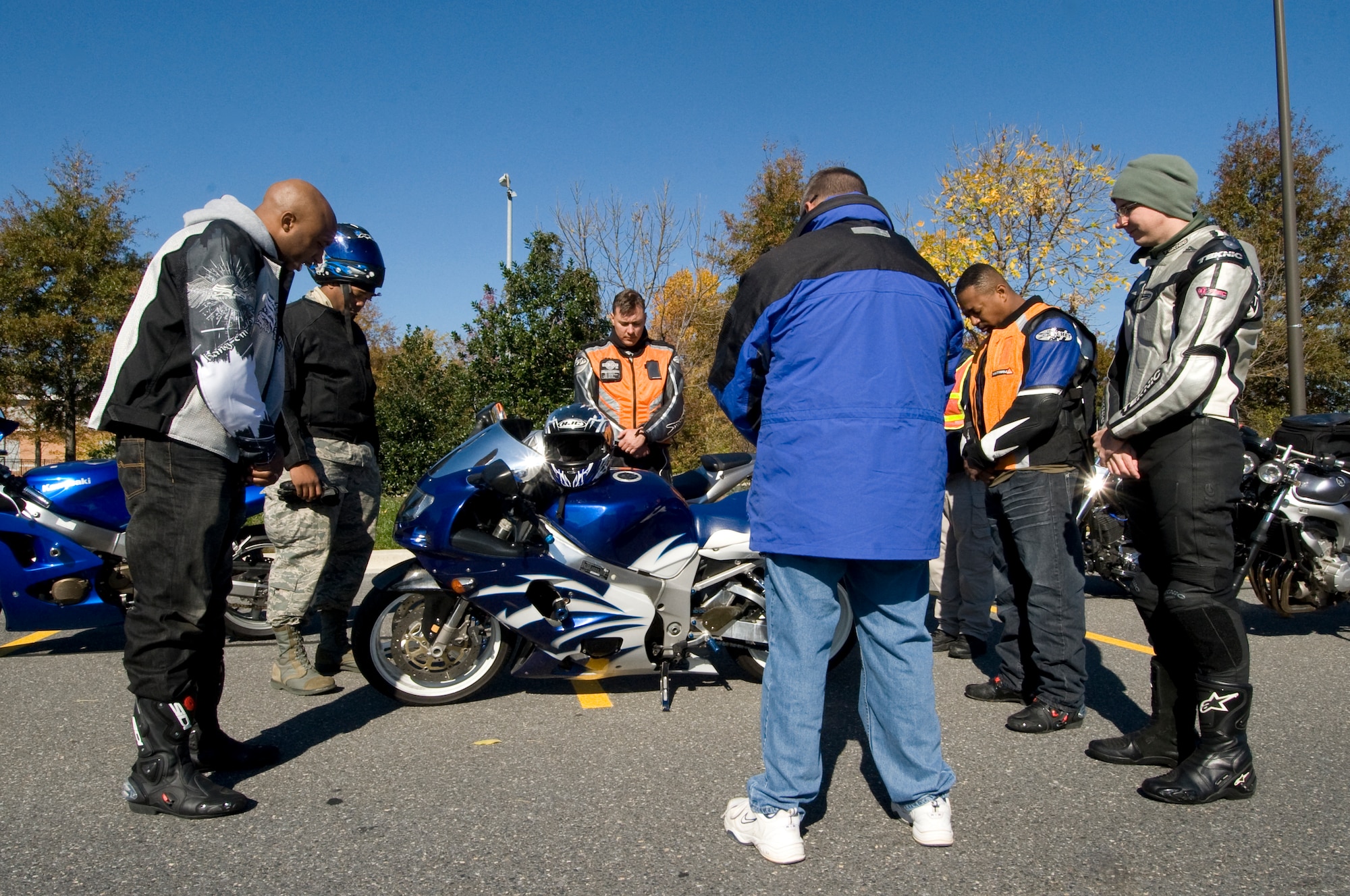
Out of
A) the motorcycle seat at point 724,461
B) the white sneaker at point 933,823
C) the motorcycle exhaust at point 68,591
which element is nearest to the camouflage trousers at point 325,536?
the motorcycle exhaust at point 68,591

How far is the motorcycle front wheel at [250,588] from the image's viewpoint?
5.23m

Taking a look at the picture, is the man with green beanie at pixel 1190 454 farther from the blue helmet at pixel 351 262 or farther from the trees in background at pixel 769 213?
the trees in background at pixel 769 213

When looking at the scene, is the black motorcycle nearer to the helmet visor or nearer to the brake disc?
the helmet visor

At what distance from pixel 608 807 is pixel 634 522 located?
1323mm

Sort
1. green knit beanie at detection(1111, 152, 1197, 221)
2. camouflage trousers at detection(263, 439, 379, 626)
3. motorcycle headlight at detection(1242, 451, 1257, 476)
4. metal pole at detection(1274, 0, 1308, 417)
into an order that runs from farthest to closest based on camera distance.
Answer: metal pole at detection(1274, 0, 1308, 417)
motorcycle headlight at detection(1242, 451, 1257, 476)
camouflage trousers at detection(263, 439, 379, 626)
green knit beanie at detection(1111, 152, 1197, 221)

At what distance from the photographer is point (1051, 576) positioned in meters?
3.81

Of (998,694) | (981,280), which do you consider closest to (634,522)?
(998,694)

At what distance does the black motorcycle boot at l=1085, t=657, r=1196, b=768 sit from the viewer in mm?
3262

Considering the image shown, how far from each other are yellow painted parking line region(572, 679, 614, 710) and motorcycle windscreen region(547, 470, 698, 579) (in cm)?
65

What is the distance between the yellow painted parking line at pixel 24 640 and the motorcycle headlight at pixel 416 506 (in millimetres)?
2562

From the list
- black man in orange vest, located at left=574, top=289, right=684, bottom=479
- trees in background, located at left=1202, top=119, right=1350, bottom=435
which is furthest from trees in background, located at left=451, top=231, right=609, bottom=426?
trees in background, located at left=1202, top=119, right=1350, bottom=435

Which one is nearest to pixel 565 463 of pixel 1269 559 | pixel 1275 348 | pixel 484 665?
pixel 484 665

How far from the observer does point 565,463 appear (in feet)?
12.6

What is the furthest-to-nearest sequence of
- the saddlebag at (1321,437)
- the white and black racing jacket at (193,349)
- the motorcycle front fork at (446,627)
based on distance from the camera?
the saddlebag at (1321,437) → the motorcycle front fork at (446,627) → the white and black racing jacket at (193,349)
